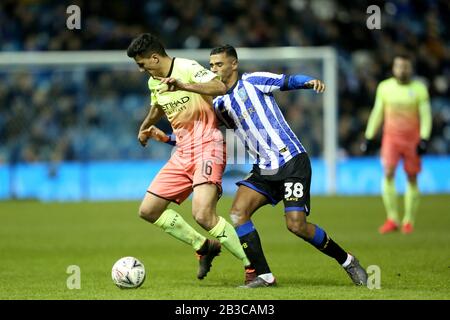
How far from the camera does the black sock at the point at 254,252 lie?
8.09 meters

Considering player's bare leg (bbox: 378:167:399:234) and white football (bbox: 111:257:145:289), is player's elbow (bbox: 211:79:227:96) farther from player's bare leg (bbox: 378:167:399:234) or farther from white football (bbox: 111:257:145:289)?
player's bare leg (bbox: 378:167:399:234)

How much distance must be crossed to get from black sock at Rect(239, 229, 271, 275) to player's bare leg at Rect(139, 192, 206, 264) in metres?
0.70

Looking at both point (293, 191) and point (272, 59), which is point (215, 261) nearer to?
point (293, 191)

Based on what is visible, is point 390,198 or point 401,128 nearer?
point 390,198

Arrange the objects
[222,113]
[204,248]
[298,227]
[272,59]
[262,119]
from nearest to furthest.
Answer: [298,227] < [262,119] < [222,113] < [204,248] < [272,59]

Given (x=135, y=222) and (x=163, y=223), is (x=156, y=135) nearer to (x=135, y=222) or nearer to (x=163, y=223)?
(x=163, y=223)

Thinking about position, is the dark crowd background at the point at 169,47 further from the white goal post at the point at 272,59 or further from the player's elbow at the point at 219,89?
the player's elbow at the point at 219,89

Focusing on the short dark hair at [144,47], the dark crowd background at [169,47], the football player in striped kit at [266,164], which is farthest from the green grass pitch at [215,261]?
the dark crowd background at [169,47]

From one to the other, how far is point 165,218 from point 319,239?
1.43 meters

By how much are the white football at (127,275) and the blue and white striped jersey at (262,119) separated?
1403 mm

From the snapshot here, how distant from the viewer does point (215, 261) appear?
10.7 metres

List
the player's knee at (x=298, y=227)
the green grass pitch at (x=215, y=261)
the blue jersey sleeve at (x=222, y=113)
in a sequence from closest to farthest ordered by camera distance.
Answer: the green grass pitch at (x=215, y=261) → the player's knee at (x=298, y=227) → the blue jersey sleeve at (x=222, y=113)

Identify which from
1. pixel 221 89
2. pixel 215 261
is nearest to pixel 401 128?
pixel 215 261

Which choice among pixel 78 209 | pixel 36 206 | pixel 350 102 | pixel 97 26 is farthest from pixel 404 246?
pixel 97 26
